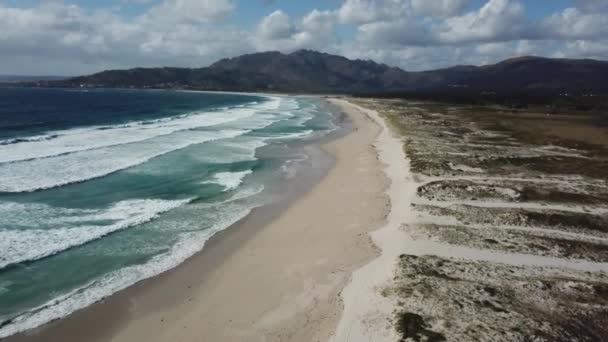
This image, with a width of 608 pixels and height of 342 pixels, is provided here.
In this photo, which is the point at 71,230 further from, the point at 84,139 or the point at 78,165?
the point at 84,139

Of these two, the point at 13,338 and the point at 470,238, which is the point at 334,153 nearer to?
the point at 470,238

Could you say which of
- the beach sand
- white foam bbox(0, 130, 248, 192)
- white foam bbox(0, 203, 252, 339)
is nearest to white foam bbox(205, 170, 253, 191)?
the beach sand

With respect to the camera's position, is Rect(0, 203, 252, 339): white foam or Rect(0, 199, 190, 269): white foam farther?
Rect(0, 199, 190, 269): white foam

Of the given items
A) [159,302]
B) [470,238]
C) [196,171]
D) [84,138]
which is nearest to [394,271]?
[470,238]

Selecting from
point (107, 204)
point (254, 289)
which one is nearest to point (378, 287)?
point (254, 289)

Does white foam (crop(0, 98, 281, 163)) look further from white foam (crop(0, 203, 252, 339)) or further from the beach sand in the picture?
the beach sand

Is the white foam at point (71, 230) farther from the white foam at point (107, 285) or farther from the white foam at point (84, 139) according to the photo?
the white foam at point (84, 139)
